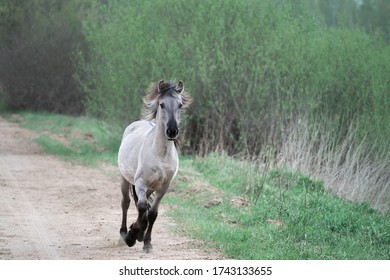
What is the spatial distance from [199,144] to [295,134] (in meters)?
5.35

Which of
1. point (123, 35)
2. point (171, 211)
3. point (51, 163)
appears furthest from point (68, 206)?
point (123, 35)

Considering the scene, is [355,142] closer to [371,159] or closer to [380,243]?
[371,159]

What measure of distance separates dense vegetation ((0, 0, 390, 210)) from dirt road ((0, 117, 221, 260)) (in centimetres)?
294

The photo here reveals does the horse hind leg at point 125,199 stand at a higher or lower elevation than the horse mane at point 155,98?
lower

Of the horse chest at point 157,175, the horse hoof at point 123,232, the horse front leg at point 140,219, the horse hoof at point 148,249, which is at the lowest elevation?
the horse hoof at point 123,232

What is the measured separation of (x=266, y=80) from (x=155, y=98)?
31.3ft

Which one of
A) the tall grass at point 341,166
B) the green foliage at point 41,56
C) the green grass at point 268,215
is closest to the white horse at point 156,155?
the green grass at point 268,215

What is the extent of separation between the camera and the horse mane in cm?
966

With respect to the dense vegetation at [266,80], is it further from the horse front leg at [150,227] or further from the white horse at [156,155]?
the horse front leg at [150,227]

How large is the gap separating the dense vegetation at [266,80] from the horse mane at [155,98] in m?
4.63

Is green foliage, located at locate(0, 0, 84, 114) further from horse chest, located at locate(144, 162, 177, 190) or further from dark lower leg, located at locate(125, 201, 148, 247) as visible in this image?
dark lower leg, located at locate(125, 201, 148, 247)

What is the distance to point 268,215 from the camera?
11594 mm

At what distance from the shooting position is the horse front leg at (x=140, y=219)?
9477 mm

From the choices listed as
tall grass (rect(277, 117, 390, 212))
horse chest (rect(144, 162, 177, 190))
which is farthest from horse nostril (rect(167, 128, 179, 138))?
tall grass (rect(277, 117, 390, 212))
